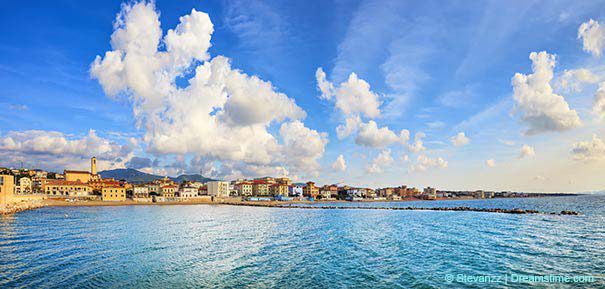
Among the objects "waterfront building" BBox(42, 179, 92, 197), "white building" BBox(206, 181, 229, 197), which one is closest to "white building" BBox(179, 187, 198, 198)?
"white building" BBox(206, 181, 229, 197)

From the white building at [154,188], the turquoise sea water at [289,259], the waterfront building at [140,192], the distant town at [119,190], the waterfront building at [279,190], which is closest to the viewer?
the turquoise sea water at [289,259]

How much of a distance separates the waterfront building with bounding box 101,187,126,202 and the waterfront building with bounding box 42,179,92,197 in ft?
29.5

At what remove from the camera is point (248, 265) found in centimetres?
2303

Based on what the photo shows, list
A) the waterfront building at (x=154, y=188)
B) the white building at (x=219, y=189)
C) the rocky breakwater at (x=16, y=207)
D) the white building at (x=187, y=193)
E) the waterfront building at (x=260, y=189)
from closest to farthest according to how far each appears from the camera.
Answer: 1. the rocky breakwater at (x=16, y=207)
2. the white building at (x=187, y=193)
3. the waterfront building at (x=154, y=188)
4. the white building at (x=219, y=189)
5. the waterfront building at (x=260, y=189)

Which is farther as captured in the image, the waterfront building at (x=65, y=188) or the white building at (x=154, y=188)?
the white building at (x=154, y=188)

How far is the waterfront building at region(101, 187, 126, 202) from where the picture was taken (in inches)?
4803

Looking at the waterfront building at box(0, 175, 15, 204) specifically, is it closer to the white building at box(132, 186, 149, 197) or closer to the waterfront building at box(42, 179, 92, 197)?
the waterfront building at box(42, 179, 92, 197)

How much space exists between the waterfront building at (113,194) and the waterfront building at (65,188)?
9.01 metres

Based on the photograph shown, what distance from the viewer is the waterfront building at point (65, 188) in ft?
403

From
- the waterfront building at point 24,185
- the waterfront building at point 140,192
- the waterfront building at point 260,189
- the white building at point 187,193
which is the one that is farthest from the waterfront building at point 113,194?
the waterfront building at point 260,189

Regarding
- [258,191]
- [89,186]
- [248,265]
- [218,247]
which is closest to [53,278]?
[248,265]

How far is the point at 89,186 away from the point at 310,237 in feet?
Result: 413

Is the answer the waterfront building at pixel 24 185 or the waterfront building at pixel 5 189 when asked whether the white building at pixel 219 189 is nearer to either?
the waterfront building at pixel 24 185

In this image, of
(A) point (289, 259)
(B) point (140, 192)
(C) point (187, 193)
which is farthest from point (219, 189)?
(A) point (289, 259)
